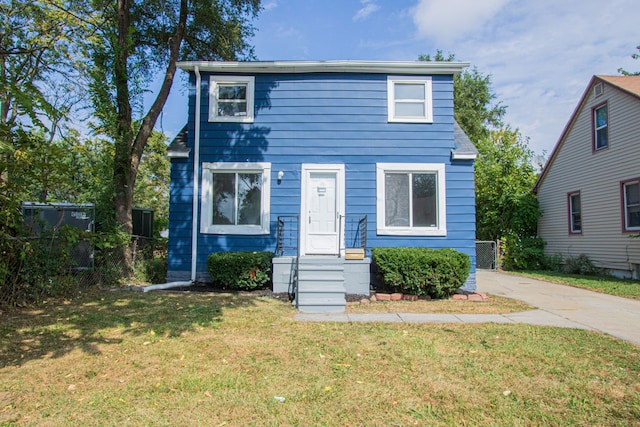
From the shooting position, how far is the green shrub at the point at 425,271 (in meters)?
7.46

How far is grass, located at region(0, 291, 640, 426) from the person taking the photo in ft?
9.25

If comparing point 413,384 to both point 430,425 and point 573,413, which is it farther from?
point 573,413

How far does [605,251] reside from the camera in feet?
41.4

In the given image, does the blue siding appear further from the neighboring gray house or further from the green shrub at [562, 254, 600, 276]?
the green shrub at [562, 254, 600, 276]

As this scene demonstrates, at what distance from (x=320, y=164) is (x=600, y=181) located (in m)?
10.5

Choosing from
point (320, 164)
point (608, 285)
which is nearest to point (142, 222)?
point (320, 164)

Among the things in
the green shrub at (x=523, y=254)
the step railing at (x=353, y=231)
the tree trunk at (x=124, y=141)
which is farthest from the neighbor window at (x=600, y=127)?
the tree trunk at (x=124, y=141)

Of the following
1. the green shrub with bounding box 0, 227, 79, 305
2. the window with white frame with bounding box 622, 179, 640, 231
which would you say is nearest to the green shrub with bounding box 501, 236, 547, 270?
the window with white frame with bounding box 622, 179, 640, 231

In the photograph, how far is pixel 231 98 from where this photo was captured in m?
9.37

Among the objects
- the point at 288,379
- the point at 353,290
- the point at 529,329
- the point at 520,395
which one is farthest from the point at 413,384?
A: the point at 353,290

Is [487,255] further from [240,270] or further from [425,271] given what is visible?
[240,270]

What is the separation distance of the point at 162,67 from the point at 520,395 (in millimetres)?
13547

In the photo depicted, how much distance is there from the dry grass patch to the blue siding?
5.50 feet

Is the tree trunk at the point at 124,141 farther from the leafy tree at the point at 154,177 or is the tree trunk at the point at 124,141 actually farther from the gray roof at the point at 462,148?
the leafy tree at the point at 154,177
